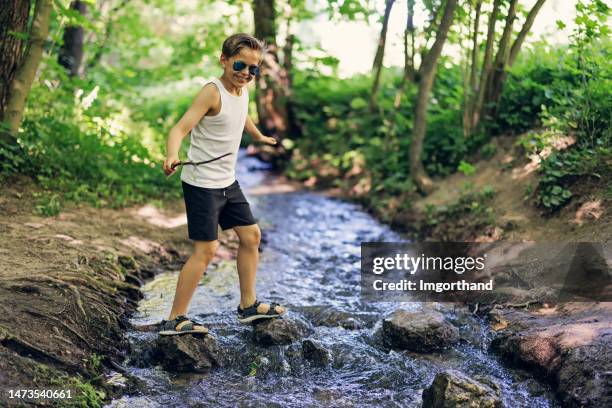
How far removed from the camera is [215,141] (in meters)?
4.86

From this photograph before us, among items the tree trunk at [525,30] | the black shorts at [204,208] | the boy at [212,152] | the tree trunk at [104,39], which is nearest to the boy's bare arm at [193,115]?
the boy at [212,152]

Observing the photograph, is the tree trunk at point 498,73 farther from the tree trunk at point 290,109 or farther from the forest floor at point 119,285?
the tree trunk at point 290,109

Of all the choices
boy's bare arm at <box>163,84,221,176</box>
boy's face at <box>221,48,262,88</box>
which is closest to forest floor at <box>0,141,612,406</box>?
boy's bare arm at <box>163,84,221,176</box>

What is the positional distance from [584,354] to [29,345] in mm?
3682

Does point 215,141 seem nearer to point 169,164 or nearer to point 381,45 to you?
point 169,164

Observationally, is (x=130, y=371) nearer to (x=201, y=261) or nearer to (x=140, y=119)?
(x=201, y=261)

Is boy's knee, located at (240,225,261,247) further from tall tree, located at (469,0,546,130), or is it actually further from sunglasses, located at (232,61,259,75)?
tall tree, located at (469,0,546,130)

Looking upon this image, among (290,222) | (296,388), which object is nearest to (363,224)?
(290,222)

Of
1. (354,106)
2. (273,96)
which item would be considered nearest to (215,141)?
(354,106)

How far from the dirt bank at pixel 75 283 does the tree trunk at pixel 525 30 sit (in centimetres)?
462

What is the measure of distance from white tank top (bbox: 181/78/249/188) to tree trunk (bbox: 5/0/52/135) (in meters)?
3.98

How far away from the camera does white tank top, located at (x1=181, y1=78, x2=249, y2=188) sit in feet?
15.8

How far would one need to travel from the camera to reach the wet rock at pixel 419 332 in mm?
5047

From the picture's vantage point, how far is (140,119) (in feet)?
37.4
